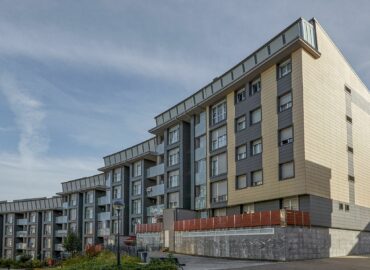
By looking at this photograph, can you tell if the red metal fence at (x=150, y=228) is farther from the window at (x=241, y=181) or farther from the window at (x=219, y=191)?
the window at (x=241, y=181)

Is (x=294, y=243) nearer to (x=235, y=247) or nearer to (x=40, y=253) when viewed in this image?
(x=235, y=247)

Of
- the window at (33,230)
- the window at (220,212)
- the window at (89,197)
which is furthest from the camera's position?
the window at (33,230)

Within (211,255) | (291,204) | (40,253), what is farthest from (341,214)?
(40,253)

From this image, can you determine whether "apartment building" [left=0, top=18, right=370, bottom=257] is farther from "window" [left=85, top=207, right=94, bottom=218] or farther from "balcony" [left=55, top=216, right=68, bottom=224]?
"balcony" [left=55, top=216, right=68, bottom=224]

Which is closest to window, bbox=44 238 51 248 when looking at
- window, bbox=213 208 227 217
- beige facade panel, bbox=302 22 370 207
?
window, bbox=213 208 227 217

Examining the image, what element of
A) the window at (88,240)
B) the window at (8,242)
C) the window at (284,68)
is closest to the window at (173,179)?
the window at (284,68)

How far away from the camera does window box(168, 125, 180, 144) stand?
53.7 m

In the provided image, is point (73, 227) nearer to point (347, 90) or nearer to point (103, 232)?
point (103, 232)

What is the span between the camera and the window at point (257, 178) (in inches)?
1525

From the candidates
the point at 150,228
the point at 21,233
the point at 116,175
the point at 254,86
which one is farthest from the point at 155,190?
the point at 21,233

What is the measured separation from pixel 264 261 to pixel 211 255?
7.22 meters

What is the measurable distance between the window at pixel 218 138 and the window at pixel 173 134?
7.50 m

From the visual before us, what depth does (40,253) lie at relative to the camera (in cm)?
9725

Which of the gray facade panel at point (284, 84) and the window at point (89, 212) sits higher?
the gray facade panel at point (284, 84)
